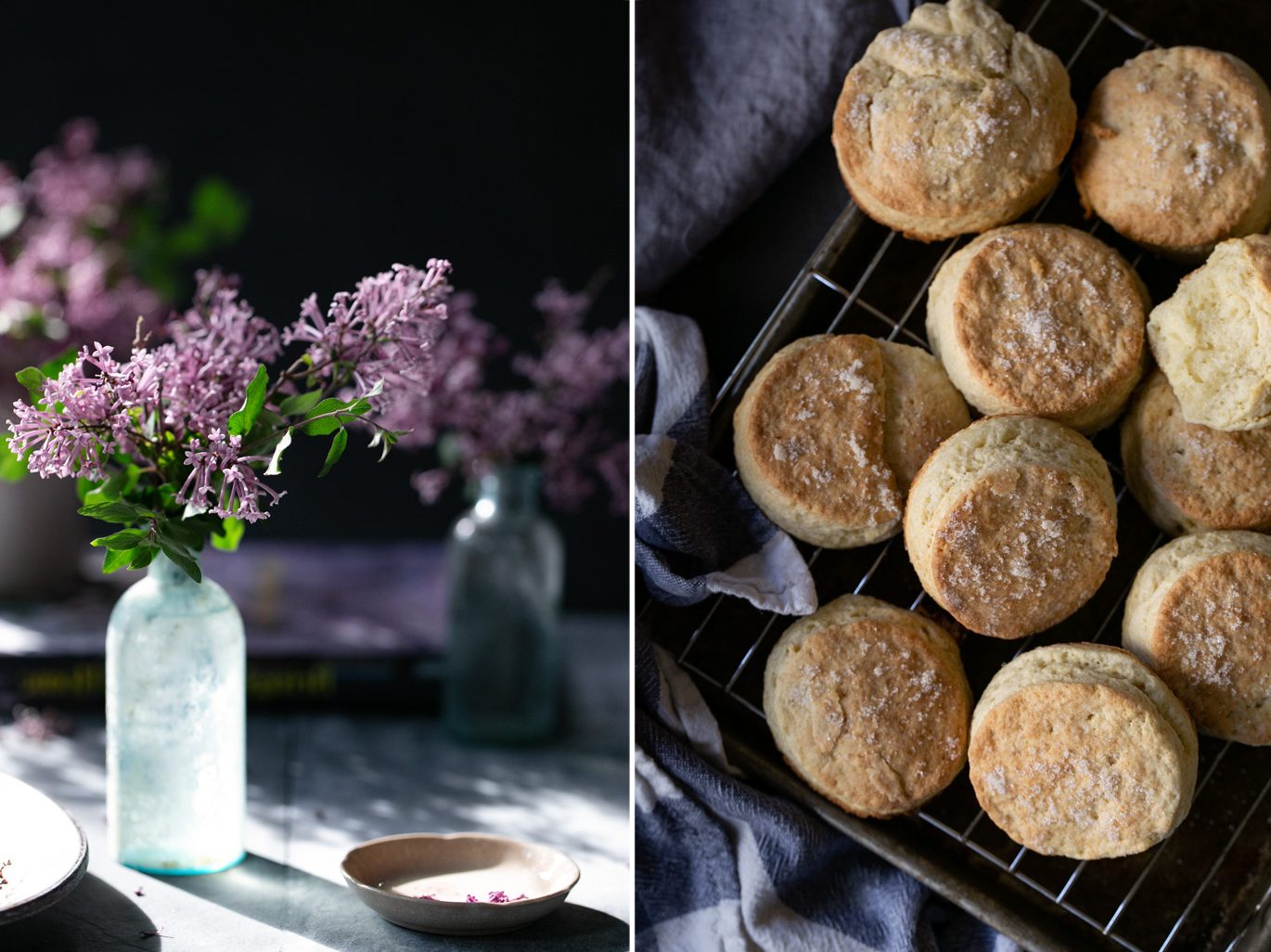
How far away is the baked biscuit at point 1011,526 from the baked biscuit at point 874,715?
69 millimetres

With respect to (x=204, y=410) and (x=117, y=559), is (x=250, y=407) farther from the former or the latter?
(x=117, y=559)

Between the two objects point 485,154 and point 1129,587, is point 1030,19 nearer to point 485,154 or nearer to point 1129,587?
point 1129,587

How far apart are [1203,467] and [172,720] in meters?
1.01

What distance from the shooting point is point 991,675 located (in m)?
1.21

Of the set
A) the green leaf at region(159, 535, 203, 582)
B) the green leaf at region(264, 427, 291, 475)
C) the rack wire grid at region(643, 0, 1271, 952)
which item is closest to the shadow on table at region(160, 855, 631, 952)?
the rack wire grid at region(643, 0, 1271, 952)

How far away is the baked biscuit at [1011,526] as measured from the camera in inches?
41.7

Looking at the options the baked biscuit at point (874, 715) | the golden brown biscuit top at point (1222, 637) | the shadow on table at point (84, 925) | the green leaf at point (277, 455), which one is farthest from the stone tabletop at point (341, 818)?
the golden brown biscuit top at point (1222, 637)

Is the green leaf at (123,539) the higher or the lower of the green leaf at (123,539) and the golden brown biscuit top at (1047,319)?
the lower

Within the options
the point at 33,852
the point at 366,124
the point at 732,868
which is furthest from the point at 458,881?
the point at 366,124

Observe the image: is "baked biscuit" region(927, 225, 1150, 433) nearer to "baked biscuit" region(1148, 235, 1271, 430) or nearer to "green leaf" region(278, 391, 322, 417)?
"baked biscuit" region(1148, 235, 1271, 430)

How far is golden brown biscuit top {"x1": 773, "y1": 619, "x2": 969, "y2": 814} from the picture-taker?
1099 mm

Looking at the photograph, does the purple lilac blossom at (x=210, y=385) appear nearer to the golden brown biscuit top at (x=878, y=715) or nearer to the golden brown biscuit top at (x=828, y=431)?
the golden brown biscuit top at (x=828, y=431)

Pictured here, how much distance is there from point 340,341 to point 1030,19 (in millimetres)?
796

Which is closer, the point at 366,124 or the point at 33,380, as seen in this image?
the point at 33,380
